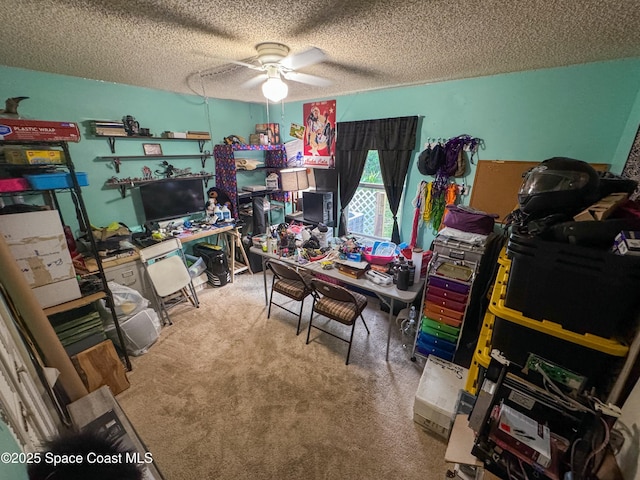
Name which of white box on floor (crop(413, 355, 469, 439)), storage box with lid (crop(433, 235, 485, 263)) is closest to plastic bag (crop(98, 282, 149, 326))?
white box on floor (crop(413, 355, 469, 439))

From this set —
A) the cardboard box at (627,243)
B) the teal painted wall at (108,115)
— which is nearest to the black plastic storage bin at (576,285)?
the cardboard box at (627,243)

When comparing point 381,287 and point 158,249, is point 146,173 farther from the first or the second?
point 381,287

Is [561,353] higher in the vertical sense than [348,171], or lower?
lower

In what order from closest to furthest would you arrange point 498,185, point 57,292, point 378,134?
1. point 57,292
2. point 498,185
3. point 378,134

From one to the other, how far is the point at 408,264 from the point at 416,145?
1477mm

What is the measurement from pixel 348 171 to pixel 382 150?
548 millimetres

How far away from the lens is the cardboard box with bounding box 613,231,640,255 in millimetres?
820

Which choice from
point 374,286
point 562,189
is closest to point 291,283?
point 374,286

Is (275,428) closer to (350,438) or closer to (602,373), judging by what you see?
(350,438)

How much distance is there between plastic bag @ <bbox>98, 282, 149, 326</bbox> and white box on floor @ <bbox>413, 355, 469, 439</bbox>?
257cm

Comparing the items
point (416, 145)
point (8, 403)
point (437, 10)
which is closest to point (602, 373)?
point (437, 10)

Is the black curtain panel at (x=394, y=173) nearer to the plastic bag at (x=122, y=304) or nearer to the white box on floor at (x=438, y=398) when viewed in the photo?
the white box on floor at (x=438, y=398)

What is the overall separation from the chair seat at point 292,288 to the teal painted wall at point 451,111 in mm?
1555

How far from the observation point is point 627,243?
837mm
